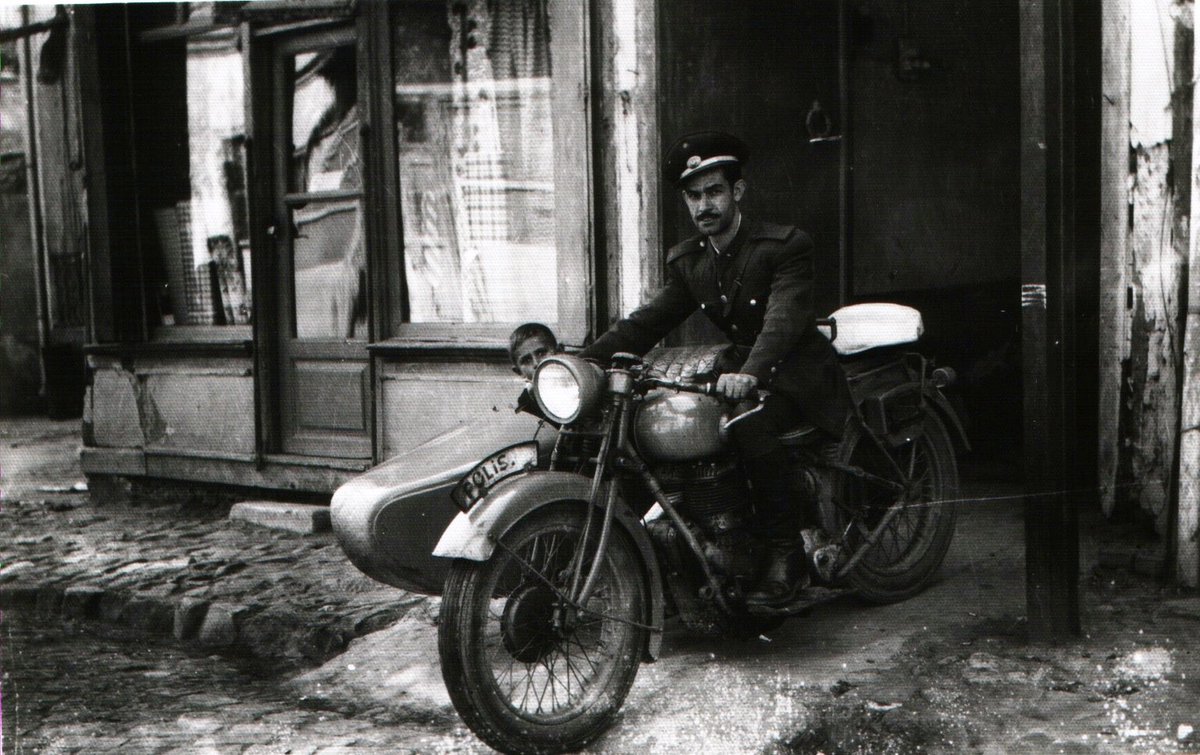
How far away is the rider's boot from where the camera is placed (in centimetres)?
422

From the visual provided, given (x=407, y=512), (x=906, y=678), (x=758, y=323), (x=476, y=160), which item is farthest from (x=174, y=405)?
(x=906, y=678)

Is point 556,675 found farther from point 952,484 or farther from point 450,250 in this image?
point 450,250

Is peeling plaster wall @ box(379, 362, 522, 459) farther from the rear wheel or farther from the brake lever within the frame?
the brake lever

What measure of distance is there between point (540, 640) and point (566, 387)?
0.73 meters

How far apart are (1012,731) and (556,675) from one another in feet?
4.35

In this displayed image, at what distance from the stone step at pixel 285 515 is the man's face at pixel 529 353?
288cm

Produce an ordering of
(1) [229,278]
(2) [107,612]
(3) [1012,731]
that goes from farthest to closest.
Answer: (1) [229,278], (2) [107,612], (3) [1012,731]

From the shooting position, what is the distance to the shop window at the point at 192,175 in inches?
315

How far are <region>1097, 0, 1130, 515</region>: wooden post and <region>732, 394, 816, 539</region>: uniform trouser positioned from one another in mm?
1896

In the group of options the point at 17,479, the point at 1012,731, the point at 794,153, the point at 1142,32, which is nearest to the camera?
→ the point at 1012,731

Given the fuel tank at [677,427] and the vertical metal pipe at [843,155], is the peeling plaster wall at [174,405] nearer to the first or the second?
the vertical metal pipe at [843,155]

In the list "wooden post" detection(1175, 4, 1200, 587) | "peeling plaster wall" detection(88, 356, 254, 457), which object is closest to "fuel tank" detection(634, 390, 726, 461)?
"wooden post" detection(1175, 4, 1200, 587)

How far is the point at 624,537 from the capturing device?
3906 millimetres

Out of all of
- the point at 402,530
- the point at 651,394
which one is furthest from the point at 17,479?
the point at 651,394
